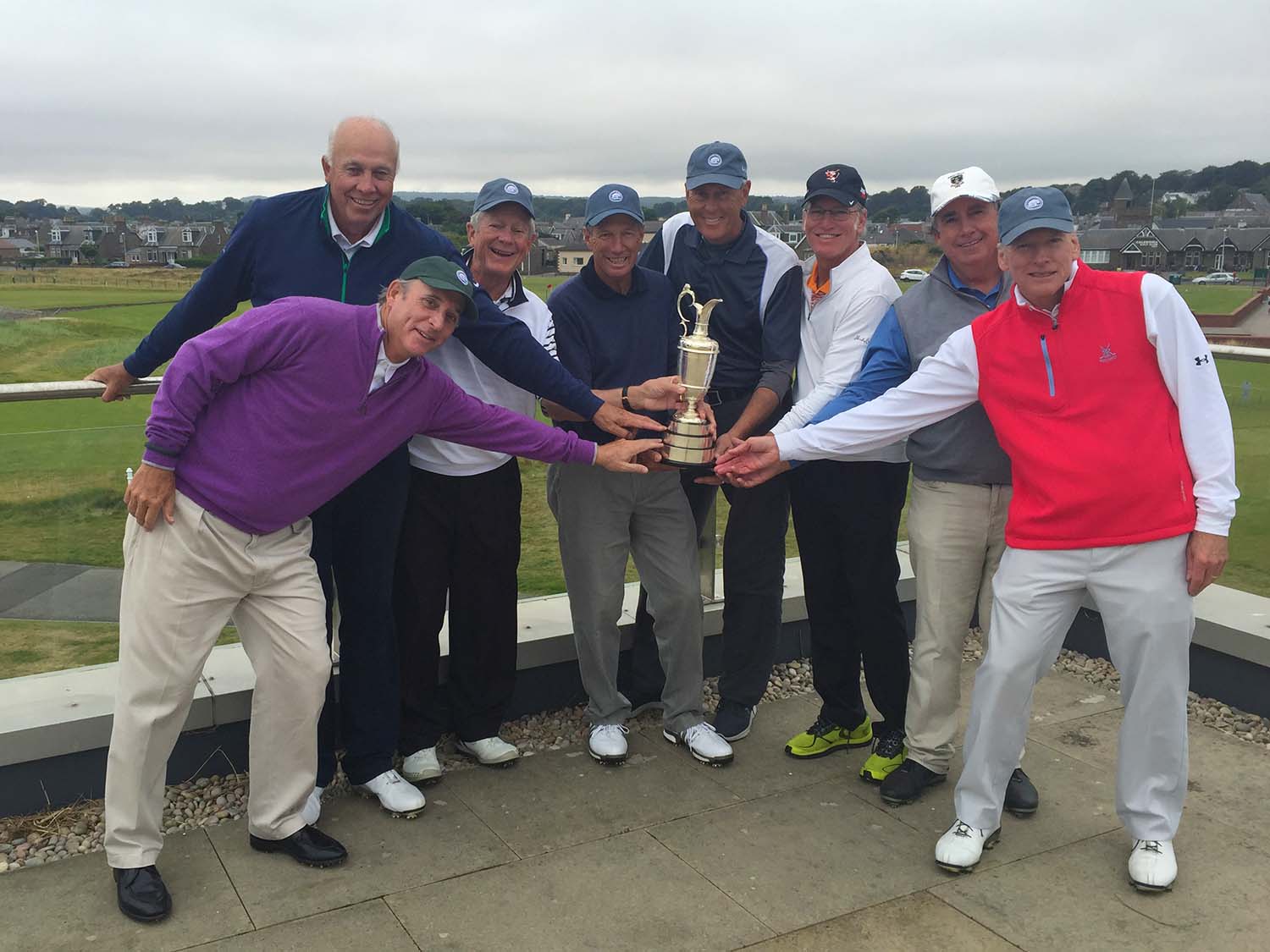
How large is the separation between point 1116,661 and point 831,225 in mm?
1919

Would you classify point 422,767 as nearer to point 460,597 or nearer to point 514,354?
point 460,597

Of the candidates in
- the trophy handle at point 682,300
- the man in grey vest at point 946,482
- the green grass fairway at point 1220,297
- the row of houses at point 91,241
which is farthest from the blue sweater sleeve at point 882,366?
the row of houses at point 91,241

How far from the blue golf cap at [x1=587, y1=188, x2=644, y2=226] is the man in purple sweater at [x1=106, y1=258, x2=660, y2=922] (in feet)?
2.84

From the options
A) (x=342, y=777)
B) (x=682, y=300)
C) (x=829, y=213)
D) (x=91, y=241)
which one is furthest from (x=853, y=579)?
(x=91, y=241)

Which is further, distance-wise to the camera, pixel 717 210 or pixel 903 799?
pixel 717 210

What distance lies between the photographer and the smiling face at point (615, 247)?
13.6ft

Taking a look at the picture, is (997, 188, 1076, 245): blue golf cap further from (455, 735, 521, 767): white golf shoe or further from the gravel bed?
(455, 735, 521, 767): white golf shoe

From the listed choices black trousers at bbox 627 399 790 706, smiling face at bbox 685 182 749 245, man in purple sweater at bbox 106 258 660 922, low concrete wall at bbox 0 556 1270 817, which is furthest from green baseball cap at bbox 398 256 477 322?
low concrete wall at bbox 0 556 1270 817

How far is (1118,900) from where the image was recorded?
11.3 feet

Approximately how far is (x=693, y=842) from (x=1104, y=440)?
6.32ft

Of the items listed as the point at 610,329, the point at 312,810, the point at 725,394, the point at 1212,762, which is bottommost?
the point at 1212,762

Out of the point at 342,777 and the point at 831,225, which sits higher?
the point at 831,225

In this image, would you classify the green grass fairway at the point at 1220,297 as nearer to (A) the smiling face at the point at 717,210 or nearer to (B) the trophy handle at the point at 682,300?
(A) the smiling face at the point at 717,210

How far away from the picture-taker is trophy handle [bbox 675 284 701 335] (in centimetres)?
422
